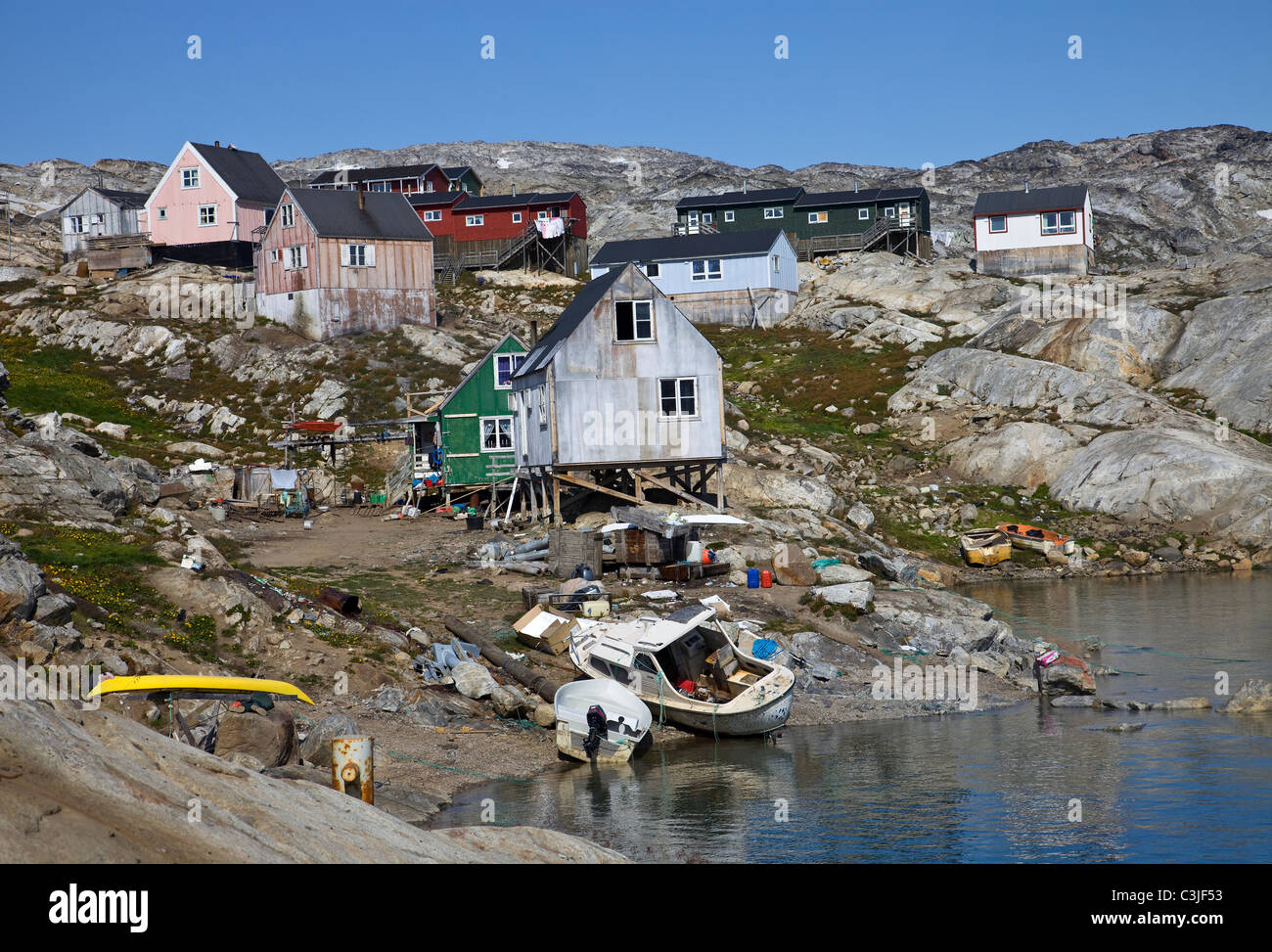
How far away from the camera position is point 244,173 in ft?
250

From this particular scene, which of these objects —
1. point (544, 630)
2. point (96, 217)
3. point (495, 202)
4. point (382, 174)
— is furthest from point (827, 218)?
point (544, 630)

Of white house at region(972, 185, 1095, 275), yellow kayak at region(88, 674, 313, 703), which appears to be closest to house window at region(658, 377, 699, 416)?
yellow kayak at region(88, 674, 313, 703)

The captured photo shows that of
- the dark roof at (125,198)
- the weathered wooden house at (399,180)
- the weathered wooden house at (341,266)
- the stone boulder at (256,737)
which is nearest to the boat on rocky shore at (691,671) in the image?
the stone boulder at (256,737)

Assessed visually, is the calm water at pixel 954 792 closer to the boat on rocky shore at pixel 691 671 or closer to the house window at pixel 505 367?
the boat on rocky shore at pixel 691 671

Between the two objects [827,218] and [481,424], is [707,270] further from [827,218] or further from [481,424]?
[481,424]

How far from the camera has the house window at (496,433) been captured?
47844mm

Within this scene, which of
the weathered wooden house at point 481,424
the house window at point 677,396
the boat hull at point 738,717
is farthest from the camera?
the weathered wooden house at point 481,424

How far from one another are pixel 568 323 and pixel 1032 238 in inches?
1996

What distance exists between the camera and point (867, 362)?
69.2m

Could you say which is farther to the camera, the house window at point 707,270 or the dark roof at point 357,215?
the house window at point 707,270

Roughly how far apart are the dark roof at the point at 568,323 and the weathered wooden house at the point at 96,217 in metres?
46.9

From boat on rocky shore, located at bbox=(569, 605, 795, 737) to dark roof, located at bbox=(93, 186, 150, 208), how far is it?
219ft
